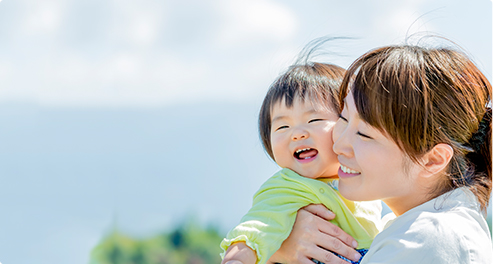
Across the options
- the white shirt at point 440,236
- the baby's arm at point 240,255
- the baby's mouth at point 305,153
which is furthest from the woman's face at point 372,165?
the baby's arm at point 240,255

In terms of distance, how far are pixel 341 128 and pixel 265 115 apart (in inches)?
24.3

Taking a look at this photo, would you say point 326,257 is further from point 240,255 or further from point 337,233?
point 240,255

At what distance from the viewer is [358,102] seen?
5.31 ft

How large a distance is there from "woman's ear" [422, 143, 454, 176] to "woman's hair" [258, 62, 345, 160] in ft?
2.02

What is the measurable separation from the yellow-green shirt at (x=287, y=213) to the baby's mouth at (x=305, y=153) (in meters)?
0.08

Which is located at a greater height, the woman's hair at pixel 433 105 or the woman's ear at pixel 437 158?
the woman's hair at pixel 433 105

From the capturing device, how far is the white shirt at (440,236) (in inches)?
53.1

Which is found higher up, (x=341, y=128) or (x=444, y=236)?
(x=341, y=128)

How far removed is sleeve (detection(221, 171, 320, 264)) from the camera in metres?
1.82

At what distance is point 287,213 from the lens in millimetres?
1941

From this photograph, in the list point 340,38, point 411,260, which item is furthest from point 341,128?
point 340,38

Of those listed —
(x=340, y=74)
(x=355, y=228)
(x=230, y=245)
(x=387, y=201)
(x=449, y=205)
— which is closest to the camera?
(x=449, y=205)

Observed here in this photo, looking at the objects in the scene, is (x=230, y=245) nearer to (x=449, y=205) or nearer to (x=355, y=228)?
(x=355, y=228)

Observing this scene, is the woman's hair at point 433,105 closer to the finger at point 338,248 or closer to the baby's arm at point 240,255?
the finger at point 338,248
